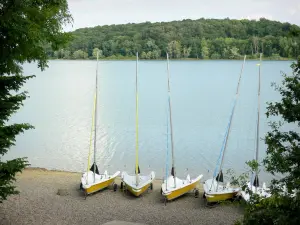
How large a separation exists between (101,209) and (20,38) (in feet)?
32.1

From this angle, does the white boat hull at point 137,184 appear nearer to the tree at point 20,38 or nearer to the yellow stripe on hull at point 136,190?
the yellow stripe on hull at point 136,190

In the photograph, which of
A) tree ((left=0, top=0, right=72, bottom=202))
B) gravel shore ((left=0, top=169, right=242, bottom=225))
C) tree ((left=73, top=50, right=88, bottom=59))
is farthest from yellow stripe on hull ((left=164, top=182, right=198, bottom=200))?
tree ((left=73, top=50, right=88, bottom=59))

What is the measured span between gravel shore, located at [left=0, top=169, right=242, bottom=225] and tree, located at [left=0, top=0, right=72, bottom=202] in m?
4.34

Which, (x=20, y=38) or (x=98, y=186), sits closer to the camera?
(x=20, y=38)

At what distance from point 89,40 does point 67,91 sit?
2533 inches

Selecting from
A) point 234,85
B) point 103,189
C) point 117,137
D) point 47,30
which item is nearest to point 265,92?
point 234,85

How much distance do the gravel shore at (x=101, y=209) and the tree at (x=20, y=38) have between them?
434 cm

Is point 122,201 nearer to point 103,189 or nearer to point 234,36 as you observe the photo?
point 103,189

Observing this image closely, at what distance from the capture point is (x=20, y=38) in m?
7.38

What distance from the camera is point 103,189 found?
17.7 metres

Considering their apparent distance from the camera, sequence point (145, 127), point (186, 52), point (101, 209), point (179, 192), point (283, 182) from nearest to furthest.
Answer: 1. point (283, 182)
2. point (101, 209)
3. point (179, 192)
4. point (145, 127)
5. point (186, 52)

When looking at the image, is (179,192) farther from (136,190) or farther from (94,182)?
(94,182)

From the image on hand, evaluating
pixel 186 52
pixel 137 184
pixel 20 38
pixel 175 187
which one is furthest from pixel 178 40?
pixel 20 38

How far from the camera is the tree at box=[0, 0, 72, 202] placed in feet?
23.4
